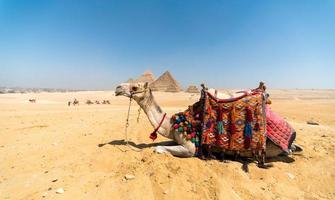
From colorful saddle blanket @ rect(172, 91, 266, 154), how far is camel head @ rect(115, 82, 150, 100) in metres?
0.99

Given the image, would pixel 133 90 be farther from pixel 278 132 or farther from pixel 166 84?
pixel 166 84

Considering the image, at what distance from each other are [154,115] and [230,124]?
63.4 inches

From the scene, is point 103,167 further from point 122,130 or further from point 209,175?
point 122,130

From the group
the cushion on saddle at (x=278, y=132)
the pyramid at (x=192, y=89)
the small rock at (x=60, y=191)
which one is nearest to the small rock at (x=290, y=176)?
the cushion on saddle at (x=278, y=132)

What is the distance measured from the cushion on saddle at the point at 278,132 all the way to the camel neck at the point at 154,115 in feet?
6.83

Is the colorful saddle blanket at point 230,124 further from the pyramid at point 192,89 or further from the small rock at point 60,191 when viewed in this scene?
the pyramid at point 192,89

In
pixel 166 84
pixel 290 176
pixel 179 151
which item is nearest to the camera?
pixel 290 176

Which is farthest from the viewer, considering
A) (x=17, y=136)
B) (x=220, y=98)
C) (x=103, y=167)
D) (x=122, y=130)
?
(x=122, y=130)

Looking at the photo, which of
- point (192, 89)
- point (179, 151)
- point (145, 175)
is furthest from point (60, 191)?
point (192, 89)

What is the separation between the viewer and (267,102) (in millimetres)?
4730

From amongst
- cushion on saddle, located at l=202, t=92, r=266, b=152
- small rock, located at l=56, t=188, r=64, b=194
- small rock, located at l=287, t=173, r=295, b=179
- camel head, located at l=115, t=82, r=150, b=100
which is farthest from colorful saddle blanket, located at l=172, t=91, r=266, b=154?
small rock, located at l=56, t=188, r=64, b=194

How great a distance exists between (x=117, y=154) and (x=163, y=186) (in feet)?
5.41

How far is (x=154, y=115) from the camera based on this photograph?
4.83m

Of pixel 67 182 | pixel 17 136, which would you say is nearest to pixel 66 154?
pixel 67 182
